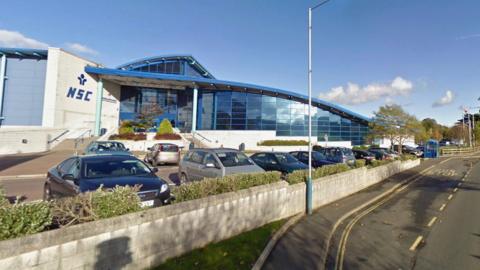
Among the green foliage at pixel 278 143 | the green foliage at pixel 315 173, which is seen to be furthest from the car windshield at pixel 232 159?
the green foliage at pixel 278 143

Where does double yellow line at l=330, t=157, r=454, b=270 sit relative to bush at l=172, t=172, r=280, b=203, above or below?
below

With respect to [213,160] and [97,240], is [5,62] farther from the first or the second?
[97,240]

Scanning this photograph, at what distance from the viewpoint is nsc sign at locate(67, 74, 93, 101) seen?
106 feet

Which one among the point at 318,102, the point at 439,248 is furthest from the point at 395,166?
the point at 318,102

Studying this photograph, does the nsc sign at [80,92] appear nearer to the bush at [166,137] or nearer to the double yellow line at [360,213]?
the bush at [166,137]

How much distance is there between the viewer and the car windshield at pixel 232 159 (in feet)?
31.3

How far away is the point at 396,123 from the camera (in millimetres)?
36125

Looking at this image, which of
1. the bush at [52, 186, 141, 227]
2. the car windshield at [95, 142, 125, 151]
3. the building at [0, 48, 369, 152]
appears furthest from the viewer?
the building at [0, 48, 369, 152]

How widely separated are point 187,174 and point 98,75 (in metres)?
32.5

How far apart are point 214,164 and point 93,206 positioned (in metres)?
5.54

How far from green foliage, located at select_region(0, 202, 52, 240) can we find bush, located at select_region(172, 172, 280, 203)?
2.45 metres

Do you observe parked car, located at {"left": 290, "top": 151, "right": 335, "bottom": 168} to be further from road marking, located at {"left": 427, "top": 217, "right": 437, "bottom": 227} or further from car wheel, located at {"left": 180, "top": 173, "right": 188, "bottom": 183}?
car wheel, located at {"left": 180, "top": 173, "right": 188, "bottom": 183}

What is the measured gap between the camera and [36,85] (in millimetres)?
30281

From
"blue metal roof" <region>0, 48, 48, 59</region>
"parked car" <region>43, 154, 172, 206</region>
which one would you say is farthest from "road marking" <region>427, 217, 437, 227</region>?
"blue metal roof" <region>0, 48, 48, 59</region>
